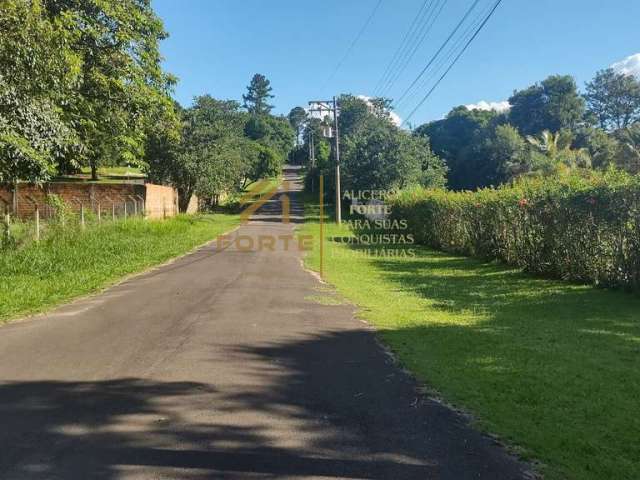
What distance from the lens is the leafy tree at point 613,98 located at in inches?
2827

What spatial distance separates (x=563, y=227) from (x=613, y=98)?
2839 inches

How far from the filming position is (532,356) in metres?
6.16

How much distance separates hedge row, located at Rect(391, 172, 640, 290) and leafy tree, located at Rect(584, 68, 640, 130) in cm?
6438

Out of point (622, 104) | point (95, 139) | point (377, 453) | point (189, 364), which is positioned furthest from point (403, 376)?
point (622, 104)

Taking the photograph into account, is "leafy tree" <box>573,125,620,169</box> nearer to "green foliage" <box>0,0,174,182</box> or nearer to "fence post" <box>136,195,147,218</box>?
"fence post" <box>136,195,147,218</box>

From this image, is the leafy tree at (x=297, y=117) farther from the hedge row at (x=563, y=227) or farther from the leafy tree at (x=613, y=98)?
the hedge row at (x=563, y=227)

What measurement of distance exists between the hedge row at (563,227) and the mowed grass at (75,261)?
1000 centimetres

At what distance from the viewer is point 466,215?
1914 centimetres

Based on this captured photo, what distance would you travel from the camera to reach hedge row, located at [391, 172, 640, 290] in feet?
34.8

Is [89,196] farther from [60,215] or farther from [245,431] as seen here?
[245,431]

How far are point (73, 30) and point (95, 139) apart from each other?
16.9 feet

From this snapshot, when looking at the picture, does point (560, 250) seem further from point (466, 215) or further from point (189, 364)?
point (189, 364)

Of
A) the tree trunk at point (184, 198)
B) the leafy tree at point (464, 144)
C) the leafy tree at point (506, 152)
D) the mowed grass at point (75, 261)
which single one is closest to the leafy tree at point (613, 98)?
the leafy tree at point (464, 144)

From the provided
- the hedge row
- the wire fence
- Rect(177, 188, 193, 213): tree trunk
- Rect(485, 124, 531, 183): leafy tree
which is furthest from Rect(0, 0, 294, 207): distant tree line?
Rect(485, 124, 531, 183): leafy tree
